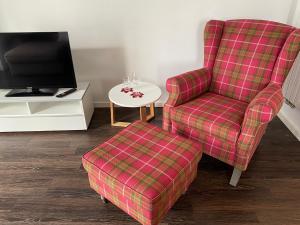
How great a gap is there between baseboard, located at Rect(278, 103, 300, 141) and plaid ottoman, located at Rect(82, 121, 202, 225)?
1228mm

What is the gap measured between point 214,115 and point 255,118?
29cm

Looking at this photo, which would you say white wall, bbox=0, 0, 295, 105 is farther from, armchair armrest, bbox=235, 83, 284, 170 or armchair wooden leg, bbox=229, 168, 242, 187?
armchair wooden leg, bbox=229, 168, 242, 187

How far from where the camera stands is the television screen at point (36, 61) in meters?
2.00

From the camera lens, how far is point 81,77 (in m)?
2.54

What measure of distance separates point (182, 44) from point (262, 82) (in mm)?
904

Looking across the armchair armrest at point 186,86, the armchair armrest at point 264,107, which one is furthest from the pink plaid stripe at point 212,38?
the armchair armrest at point 264,107

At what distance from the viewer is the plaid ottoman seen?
1.18 metres

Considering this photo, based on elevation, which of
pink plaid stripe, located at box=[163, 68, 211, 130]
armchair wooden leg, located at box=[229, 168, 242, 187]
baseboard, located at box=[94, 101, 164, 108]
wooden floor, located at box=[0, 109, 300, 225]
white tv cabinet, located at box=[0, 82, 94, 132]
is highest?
pink plaid stripe, located at box=[163, 68, 211, 130]

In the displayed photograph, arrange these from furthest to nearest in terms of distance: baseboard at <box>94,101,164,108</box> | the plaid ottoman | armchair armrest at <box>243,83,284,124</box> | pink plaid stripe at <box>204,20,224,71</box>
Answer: baseboard at <box>94,101,164,108</box> < pink plaid stripe at <box>204,20,224,71</box> < armchair armrest at <box>243,83,284,124</box> < the plaid ottoman

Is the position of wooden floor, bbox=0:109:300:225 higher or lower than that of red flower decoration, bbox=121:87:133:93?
lower

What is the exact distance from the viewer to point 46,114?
216 centimetres

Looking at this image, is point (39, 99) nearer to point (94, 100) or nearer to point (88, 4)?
point (94, 100)

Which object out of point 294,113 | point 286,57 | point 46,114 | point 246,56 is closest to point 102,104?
point 46,114

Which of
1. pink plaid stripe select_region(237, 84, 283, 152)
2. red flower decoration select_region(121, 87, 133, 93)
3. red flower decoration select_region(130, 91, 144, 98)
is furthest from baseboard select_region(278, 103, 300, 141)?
red flower decoration select_region(121, 87, 133, 93)
